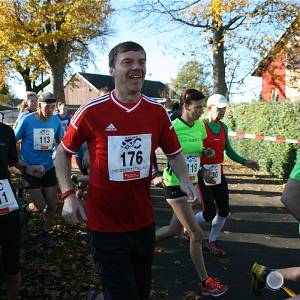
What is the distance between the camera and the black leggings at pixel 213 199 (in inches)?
223

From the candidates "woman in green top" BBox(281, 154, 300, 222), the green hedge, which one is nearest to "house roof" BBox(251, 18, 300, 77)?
the green hedge

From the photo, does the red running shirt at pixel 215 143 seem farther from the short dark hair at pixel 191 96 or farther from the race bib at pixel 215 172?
the short dark hair at pixel 191 96

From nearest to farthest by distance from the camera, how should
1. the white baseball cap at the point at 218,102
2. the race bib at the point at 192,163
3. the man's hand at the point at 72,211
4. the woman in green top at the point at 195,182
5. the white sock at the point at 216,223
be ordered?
the man's hand at the point at 72,211 < the woman in green top at the point at 195,182 < the race bib at the point at 192,163 < the white baseball cap at the point at 218,102 < the white sock at the point at 216,223

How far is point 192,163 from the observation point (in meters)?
5.10

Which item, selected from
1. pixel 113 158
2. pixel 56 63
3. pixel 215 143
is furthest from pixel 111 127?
pixel 56 63

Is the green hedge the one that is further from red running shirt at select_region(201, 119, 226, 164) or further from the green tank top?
the green tank top

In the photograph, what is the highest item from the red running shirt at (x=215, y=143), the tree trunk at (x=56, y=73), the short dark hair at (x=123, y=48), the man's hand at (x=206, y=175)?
the tree trunk at (x=56, y=73)

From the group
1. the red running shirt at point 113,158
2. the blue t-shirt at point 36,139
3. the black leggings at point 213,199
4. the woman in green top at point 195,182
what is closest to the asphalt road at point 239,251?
the woman in green top at point 195,182

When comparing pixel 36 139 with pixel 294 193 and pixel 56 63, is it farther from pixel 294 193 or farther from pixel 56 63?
pixel 56 63

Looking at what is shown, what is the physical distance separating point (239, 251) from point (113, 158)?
3.84 meters

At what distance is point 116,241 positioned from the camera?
3.03m

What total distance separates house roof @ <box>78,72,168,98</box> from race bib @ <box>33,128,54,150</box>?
69942 millimetres

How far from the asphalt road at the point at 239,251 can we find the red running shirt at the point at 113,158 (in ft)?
6.43

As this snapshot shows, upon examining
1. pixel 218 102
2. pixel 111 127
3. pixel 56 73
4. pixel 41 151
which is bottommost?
pixel 41 151
